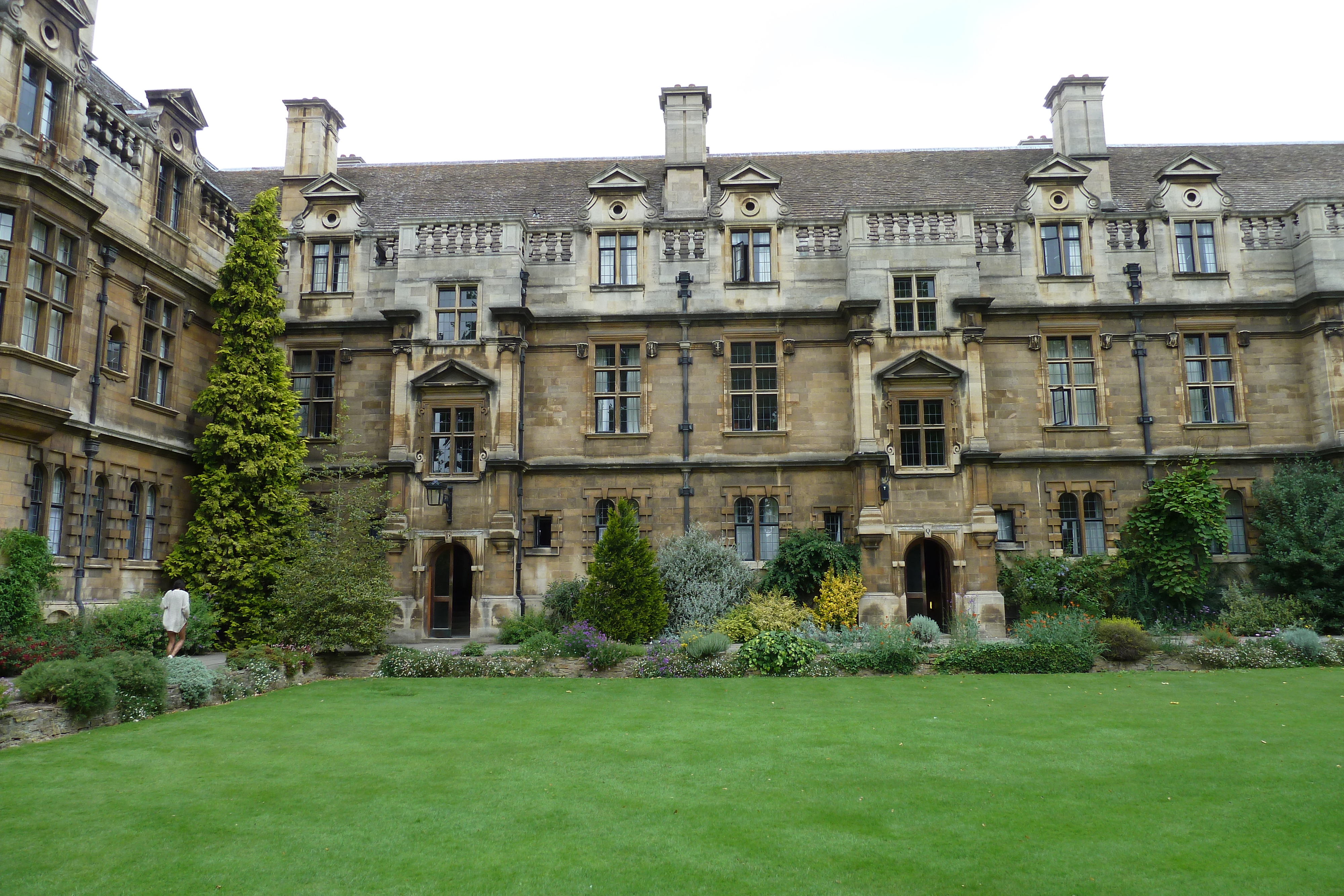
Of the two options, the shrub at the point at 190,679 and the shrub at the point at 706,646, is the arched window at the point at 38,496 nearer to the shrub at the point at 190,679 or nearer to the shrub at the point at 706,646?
the shrub at the point at 190,679

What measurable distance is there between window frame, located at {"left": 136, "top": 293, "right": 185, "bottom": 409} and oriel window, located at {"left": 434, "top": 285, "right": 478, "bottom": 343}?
20.8ft

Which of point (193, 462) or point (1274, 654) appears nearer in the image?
point (1274, 654)

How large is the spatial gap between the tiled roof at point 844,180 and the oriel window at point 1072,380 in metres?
4.45

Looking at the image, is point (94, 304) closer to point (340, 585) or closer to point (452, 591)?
point (340, 585)

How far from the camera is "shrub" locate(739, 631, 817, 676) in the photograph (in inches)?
659

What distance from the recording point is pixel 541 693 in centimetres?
1482

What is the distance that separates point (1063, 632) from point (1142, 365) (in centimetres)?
1072

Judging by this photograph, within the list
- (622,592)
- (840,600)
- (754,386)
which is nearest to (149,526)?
(622,592)

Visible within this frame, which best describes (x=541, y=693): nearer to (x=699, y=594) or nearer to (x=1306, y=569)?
(x=699, y=594)

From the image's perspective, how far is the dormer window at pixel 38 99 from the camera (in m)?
17.5

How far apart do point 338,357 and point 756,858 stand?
22165 mm

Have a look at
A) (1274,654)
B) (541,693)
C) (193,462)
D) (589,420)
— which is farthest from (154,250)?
(1274,654)

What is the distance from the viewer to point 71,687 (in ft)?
37.6

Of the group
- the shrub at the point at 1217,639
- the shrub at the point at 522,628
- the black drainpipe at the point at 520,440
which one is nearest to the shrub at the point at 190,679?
the shrub at the point at 522,628
